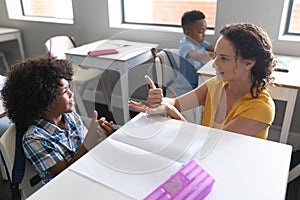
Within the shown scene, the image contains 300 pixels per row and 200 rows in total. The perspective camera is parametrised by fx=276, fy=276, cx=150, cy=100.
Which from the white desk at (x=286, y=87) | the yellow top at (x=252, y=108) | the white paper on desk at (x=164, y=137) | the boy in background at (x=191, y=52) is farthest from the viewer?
the boy in background at (x=191, y=52)

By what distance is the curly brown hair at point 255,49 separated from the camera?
1.11m

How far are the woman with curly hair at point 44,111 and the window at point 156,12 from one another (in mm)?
1728

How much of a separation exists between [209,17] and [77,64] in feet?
4.11

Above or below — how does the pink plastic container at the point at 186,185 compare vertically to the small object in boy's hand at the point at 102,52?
above

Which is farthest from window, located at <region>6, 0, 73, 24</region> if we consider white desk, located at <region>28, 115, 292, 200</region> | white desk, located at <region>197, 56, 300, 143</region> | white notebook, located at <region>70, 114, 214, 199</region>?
white desk, located at <region>28, 115, 292, 200</region>

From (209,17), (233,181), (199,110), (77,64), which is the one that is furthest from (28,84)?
(209,17)

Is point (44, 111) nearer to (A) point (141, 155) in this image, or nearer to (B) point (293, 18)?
(A) point (141, 155)

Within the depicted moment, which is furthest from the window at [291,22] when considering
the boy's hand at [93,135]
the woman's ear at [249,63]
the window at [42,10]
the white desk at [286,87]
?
the window at [42,10]

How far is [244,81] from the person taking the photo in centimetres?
117

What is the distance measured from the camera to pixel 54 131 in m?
1.07

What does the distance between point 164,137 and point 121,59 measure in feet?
4.31

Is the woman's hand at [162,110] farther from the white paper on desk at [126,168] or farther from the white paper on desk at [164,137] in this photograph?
the white paper on desk at [126,168]

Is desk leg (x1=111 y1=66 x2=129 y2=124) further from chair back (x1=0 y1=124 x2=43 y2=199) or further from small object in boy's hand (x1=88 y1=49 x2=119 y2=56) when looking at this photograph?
chair back (x1=0 y1=124 x2=43 y2=199)

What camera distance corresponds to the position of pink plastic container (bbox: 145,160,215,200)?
25.8 inches
